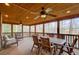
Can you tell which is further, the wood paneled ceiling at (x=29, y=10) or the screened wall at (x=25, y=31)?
the screened wall at (x=25, y=31)

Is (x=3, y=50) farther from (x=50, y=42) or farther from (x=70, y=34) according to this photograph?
(x=70, y=34)

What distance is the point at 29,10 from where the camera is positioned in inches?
112

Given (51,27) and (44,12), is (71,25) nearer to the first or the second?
(51,27)

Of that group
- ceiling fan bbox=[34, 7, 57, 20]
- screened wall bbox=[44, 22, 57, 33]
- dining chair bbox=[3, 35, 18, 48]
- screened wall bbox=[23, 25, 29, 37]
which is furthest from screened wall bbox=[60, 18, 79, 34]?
dining chair bbox=[3, 35, 18, 48]

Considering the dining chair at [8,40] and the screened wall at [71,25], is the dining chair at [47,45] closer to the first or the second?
the screened wall at [71,25]

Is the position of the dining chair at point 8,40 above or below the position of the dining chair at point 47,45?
above

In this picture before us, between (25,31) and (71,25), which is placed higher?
(71,25)

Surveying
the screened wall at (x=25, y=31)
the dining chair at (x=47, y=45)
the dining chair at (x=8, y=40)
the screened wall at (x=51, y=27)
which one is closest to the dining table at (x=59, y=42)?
the dining chair at (x=47, y=45)

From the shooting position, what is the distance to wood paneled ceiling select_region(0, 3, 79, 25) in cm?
280

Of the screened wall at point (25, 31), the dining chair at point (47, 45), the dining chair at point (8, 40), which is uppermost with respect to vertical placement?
the screened wall at point (25, 31)

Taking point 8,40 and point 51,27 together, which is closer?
point 8,40

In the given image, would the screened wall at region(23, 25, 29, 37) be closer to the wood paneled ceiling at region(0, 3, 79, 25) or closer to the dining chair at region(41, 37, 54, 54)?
the wood paneled ceiling at region(0, 3, 79, 25)

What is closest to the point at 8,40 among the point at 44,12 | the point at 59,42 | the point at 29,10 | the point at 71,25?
the point at 29,10

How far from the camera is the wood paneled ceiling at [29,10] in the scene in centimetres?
280
